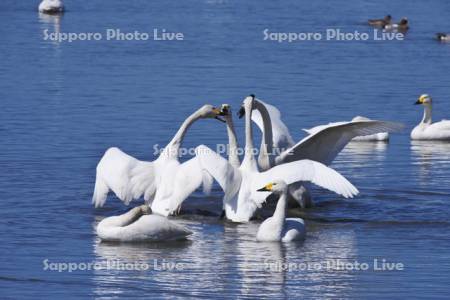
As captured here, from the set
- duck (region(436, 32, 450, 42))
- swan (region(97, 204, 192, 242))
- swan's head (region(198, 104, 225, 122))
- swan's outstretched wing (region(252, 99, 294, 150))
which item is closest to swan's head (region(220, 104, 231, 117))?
swan's head (region(198, 104, 225, 122))

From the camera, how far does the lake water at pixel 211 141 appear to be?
11891 mm

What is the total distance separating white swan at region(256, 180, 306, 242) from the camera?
43.4 feet

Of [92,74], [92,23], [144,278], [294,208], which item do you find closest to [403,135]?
[294,208]

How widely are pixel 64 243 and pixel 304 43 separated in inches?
792

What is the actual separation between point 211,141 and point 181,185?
5040 millimetres

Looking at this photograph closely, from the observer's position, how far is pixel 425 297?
1118cm

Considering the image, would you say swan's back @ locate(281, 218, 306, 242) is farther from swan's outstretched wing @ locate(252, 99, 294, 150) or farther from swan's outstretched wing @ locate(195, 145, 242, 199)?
swan's outstretched wing @ locate(252, 99, 294, 150)

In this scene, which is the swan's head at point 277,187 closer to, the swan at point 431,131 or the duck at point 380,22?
the swan at point 431,131

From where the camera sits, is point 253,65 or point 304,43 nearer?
point 253,65

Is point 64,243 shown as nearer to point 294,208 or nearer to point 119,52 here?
point 294,208

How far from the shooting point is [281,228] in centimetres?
1327

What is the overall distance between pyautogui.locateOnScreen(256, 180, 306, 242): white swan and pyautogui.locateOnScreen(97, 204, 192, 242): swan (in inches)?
30.0

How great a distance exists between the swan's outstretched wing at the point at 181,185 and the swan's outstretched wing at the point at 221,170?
173 mm

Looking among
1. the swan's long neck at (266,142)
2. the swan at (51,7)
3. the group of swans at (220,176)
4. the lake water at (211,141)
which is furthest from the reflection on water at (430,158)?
the swan at (51,7)
